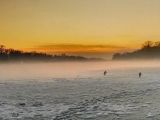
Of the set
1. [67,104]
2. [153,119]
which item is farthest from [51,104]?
[153,119]

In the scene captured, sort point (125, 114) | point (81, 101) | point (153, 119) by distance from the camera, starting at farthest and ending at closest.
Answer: point (81, 101) < point (125, 114) < point (153, 119)

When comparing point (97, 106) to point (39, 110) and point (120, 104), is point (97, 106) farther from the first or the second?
point (39, 110)

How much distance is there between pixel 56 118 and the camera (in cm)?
1141

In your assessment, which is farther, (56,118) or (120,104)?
(120,104)

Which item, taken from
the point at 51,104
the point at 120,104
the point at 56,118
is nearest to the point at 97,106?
the point at 120,104

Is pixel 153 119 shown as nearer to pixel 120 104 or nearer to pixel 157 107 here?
pixel 157 107

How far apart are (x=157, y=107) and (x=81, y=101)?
325 cm

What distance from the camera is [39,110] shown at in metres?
12.9

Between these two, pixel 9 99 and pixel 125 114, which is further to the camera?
pixel 9 99

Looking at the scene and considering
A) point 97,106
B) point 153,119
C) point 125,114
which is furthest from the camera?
point 97,106

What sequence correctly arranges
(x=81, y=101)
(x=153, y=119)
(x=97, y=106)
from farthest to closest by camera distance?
(x=81, y=101)
(x=97, y=106)
(x=153, y=119)

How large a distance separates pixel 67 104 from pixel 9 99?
262 cm

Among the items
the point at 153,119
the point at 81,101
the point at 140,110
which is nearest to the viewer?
the point at 153,119

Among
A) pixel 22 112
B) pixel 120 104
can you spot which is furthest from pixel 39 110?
pixel 120 104
